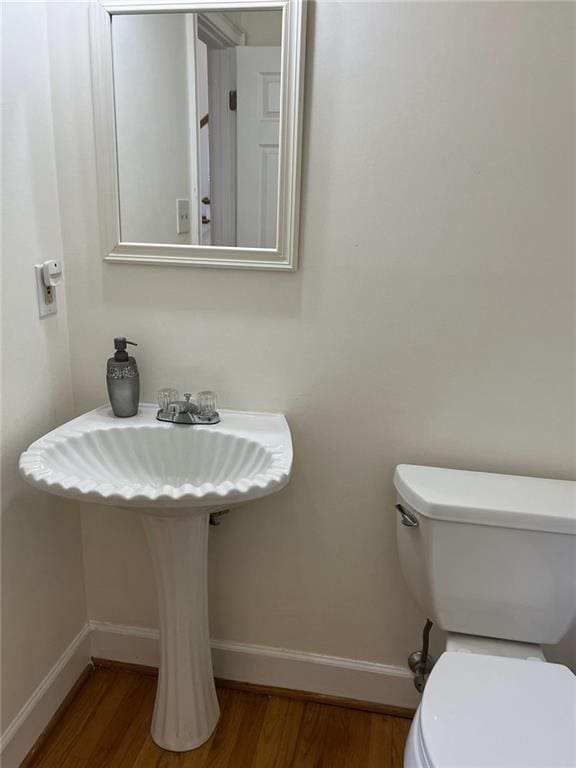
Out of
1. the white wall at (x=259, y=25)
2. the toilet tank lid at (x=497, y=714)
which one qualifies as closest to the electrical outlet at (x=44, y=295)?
the white wall at (x=259, y=25)

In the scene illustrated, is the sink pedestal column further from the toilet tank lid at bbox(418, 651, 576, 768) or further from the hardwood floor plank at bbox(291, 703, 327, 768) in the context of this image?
the toilet tank lid at bbox(418, 651, 576, 768)

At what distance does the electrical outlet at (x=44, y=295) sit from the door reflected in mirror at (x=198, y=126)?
0.68 feet

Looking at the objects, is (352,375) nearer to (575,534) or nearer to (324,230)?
(324,230)

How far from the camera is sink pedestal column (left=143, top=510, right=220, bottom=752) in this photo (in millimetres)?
1310

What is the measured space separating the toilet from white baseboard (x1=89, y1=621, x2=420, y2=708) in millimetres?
359

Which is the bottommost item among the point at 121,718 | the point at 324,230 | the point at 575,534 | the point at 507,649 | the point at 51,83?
the point at 121,718

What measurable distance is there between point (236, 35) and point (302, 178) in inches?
12.9

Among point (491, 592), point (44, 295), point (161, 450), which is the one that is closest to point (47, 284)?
point (44, 295)

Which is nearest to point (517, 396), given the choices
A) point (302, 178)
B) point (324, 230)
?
point (324, 230)

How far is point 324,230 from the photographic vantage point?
134 cm

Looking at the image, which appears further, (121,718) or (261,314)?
(121,718)

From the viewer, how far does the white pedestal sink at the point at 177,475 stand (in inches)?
50.6

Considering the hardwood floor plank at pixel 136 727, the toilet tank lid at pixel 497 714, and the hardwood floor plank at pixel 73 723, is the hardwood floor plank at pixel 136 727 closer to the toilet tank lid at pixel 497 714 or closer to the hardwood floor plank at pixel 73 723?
the hardwood floor plank at pixel 73 723

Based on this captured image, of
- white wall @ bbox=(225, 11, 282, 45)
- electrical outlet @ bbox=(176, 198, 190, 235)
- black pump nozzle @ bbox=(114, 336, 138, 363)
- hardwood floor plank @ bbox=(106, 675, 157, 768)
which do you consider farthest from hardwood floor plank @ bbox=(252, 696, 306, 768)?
white wall @ bbox=(225, 11, 282, 45)
